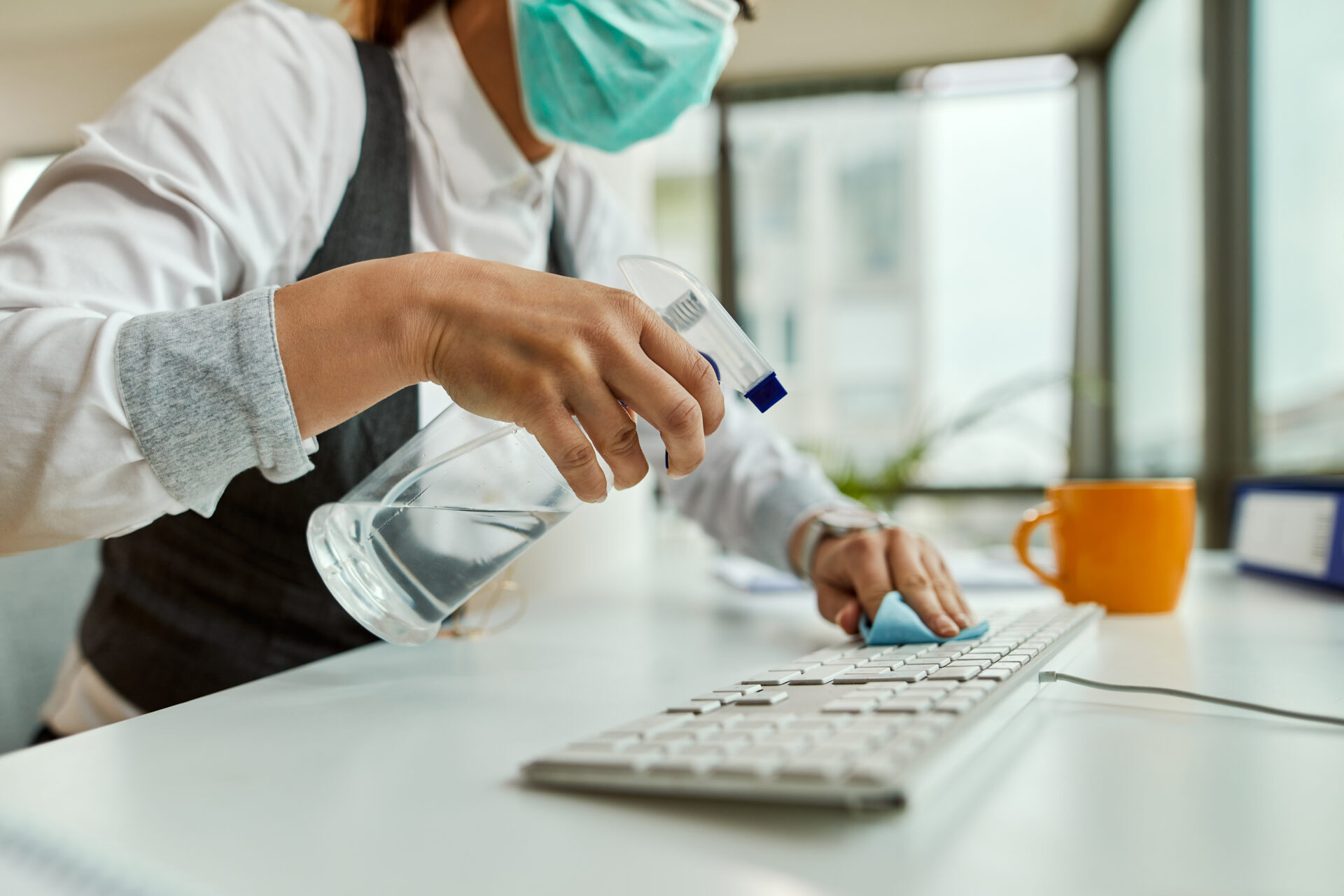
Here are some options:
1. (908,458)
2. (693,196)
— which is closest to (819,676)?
(908,458)

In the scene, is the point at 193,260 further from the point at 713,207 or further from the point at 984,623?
the point at 713,207

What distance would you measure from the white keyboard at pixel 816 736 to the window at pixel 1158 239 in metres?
2.08

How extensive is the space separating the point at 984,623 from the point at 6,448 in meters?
0.55

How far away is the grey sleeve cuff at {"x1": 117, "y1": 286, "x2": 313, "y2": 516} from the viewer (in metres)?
0.41

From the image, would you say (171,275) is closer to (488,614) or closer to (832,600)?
(488,614)

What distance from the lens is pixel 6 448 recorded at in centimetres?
42

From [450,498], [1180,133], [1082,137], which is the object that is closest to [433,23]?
[450,498]

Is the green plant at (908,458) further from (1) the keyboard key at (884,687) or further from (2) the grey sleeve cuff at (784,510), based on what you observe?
(1) the keyboard key at (884,687)

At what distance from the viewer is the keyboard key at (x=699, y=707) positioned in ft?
1.18

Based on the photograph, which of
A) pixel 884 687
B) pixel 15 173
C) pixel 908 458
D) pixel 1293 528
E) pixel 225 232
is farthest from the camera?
pixel 15 173

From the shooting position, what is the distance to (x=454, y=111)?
2.51ft

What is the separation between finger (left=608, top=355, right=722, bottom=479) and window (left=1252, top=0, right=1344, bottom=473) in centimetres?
147

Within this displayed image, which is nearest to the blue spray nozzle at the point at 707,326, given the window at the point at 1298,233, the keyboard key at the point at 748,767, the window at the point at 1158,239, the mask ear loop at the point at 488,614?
the keyboard key at the point at 748,767

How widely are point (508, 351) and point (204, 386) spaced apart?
143 mm
